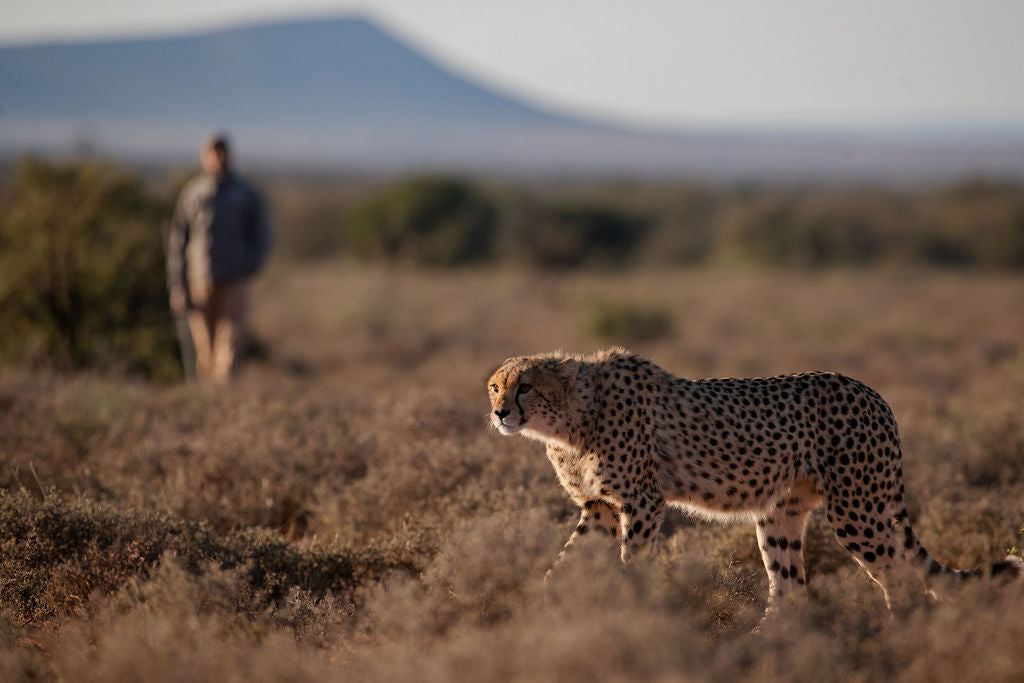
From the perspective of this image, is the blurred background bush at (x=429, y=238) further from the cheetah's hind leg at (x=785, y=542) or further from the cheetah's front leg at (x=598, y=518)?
the cheetah's hind leg at (x=785, y=542)

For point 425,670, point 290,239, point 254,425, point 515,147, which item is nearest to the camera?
point 425,670

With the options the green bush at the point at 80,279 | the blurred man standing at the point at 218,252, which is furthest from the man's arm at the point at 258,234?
the green bush at the point at 80,279

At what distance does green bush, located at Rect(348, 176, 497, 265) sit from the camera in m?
23.1

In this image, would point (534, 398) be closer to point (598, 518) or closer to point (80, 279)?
point (598, 518)

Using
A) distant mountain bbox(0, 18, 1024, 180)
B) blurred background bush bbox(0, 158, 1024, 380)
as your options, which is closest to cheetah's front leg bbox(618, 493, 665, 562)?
blurred background bush bbox(0, 158, 1024, 380)

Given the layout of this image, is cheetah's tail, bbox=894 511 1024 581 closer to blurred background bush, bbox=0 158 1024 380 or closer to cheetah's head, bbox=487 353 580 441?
cheetah's head, bbox=487 353 580 441

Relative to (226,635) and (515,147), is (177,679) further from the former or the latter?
(515,147)

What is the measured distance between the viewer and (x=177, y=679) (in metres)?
3.18

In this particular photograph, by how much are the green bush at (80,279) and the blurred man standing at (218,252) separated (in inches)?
46.3

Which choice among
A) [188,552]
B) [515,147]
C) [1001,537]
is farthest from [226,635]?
[515,147]

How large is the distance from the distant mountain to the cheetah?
123 meters

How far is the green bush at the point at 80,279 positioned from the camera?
919 centimetres

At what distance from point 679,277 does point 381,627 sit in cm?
1765

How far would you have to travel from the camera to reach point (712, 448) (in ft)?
14.2
